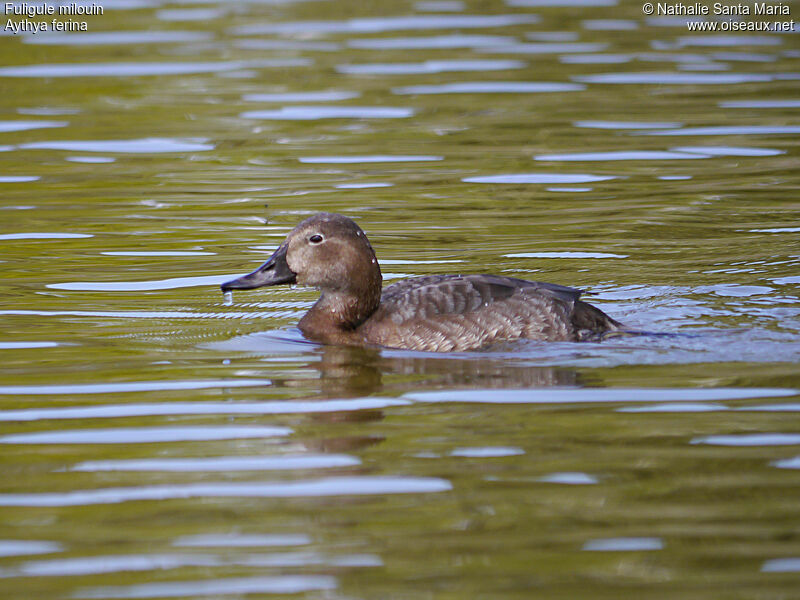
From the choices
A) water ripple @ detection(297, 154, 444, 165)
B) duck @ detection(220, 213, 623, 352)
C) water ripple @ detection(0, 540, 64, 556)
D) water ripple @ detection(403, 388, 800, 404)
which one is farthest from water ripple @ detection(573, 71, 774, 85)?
water ripple @ detection(0, 540, 64, 556)

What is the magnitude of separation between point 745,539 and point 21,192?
9.23 m

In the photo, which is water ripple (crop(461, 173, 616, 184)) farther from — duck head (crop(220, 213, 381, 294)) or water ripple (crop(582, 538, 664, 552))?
water ripple (crop(582, 538, 664, 552))

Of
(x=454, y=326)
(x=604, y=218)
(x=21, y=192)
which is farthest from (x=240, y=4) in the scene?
(x=454, y=326)

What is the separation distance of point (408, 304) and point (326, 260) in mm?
620

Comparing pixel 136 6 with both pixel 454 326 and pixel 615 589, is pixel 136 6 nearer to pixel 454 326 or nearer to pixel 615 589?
pixel 454 326

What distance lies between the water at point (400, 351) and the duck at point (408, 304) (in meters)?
0.16

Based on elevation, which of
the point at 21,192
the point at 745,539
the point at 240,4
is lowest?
the point at 745,539

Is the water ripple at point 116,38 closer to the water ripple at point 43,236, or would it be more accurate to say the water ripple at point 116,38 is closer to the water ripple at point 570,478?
the water ripple at point 43,236

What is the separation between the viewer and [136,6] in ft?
68.3

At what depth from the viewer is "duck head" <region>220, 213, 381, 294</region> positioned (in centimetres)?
818

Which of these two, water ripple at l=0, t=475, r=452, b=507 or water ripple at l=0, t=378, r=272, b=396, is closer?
water ripple at l=0, t=475, r=452, b=507

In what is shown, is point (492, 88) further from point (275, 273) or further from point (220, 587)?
point (220, 587)

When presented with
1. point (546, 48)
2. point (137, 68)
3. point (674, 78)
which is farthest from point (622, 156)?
point (137, 68)

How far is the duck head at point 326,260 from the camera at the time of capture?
8180 millimetres
